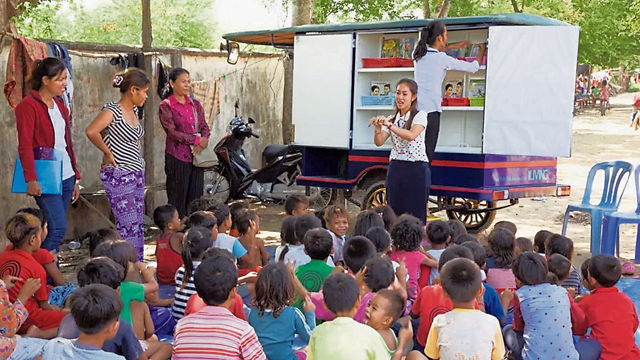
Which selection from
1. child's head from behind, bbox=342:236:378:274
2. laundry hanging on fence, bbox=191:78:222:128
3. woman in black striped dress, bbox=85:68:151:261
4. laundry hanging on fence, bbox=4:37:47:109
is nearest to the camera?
child's head from behind, bbox=342:236:378:274

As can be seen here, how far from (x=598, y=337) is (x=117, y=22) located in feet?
91.9

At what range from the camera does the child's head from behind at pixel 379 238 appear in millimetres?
4719

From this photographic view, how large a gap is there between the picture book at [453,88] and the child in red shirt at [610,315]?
169 inches

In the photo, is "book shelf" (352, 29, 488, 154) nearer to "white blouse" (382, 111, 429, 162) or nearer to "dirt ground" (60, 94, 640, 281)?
"dirt ground" (60, 94, 640, 281)

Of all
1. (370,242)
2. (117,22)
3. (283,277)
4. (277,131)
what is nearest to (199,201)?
(370,242)

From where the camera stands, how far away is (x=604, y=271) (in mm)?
4031

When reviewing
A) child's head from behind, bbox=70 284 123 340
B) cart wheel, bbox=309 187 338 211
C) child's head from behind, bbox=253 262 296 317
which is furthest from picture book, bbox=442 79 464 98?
child's head from behind, bbox=70 284 123 340

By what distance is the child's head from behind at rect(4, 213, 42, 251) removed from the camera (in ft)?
14.1

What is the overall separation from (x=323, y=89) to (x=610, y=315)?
4.67 m

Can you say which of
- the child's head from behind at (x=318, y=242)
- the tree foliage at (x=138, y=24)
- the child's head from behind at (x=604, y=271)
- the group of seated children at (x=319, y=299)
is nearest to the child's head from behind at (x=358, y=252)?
the group of seated children at (x=319, y=299)

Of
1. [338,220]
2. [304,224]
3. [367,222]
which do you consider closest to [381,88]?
[338,220]

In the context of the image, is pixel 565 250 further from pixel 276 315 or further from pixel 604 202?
pixel 604 202

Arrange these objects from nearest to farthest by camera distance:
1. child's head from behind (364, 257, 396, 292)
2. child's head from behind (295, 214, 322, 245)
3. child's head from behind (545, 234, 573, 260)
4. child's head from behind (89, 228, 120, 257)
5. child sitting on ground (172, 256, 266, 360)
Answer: child sitting on ground (172, 256, 266, 360)
child's head from behind (364, 257, 396, 292)
child's head from behind (89, 228, 120, 257)
child's head from behind (545, 234, 573, 260)
child's head from behind (295, 214, 322, 245)

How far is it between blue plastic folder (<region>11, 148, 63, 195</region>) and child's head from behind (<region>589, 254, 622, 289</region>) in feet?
10.7
